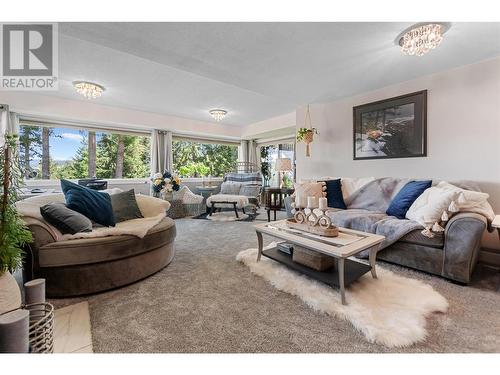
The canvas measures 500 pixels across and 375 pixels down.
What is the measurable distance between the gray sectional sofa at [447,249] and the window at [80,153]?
533 centimetres

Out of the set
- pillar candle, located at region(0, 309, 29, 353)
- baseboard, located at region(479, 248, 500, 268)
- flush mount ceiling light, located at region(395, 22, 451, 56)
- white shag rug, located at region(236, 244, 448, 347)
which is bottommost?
white shag rug, located at region(236, 244, 448, 347)

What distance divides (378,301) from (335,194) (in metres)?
1.93

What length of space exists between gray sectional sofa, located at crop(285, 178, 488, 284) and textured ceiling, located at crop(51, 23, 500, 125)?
1697 mm

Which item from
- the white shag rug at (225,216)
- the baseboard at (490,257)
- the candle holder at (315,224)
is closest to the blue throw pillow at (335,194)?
the candle holder at (315,224)

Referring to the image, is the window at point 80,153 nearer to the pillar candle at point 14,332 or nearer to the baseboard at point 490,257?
the pillar candle at point 14,332

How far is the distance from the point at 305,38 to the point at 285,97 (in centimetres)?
172

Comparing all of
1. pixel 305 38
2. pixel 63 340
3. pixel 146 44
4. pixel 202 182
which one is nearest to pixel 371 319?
pixel 63 340

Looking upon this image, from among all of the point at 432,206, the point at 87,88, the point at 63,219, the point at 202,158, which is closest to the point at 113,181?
the point at 87,88

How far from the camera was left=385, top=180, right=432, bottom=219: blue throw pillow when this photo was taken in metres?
2.54

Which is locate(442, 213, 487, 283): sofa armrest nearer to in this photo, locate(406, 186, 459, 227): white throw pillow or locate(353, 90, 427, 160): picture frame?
locate(406, 186, 459, 227): white throw pillow

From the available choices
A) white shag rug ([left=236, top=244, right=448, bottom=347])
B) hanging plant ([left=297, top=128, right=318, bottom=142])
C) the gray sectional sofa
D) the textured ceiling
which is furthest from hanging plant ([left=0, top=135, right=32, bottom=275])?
hanging plant ([left=297, top=128, right=318, bottom=142])

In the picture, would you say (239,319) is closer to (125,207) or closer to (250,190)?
(125,207)
